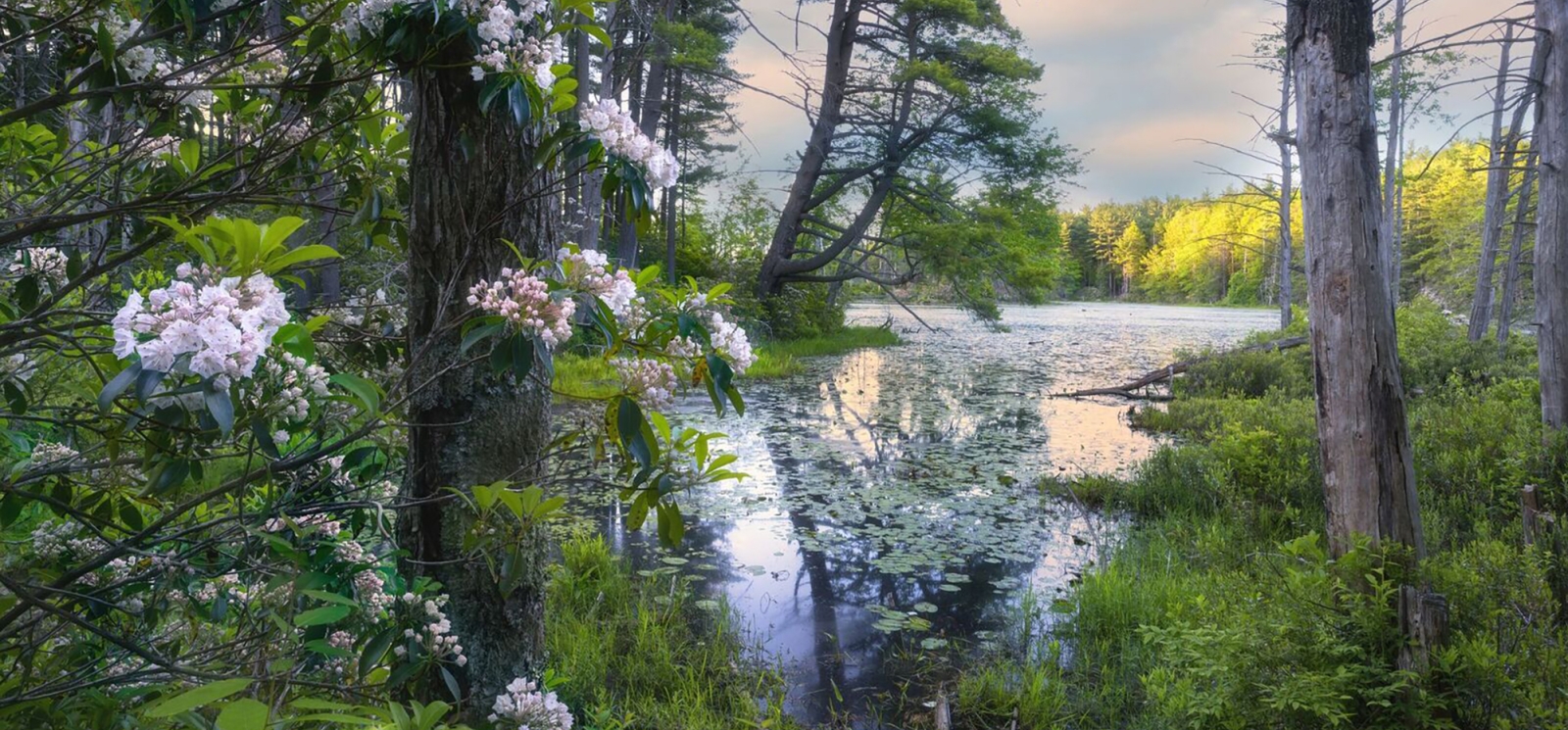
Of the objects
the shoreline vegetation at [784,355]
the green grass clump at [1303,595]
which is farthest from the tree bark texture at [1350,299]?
the shoreline vegetation at [784,355]

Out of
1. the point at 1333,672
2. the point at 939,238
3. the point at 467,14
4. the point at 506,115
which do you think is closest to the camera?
the point at 467,14

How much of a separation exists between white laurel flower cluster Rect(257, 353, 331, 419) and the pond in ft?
7.71

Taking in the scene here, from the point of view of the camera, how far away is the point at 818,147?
13.4 m

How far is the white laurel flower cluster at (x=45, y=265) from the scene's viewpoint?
1.45 m

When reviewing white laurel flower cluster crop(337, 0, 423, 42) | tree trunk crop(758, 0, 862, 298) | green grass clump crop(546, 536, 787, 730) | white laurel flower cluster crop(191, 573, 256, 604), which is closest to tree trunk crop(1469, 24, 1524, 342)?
tree trunk crop(758, 0, 862, 298)

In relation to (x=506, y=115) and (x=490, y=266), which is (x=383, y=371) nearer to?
(x=490, y=266)

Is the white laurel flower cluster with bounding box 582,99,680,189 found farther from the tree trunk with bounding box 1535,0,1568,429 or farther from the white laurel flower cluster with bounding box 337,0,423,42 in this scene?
the tree trunk with bounding box 1535,0,1568,429

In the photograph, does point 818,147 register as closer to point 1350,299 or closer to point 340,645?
point 1350,299

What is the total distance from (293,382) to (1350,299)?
318cm

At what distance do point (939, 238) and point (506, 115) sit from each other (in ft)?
39.0

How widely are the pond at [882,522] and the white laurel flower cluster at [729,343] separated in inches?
76.0

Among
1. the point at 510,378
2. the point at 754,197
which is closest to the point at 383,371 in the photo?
the point at 510,378

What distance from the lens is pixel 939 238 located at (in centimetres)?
1300

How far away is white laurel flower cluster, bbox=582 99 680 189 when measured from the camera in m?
1.43
